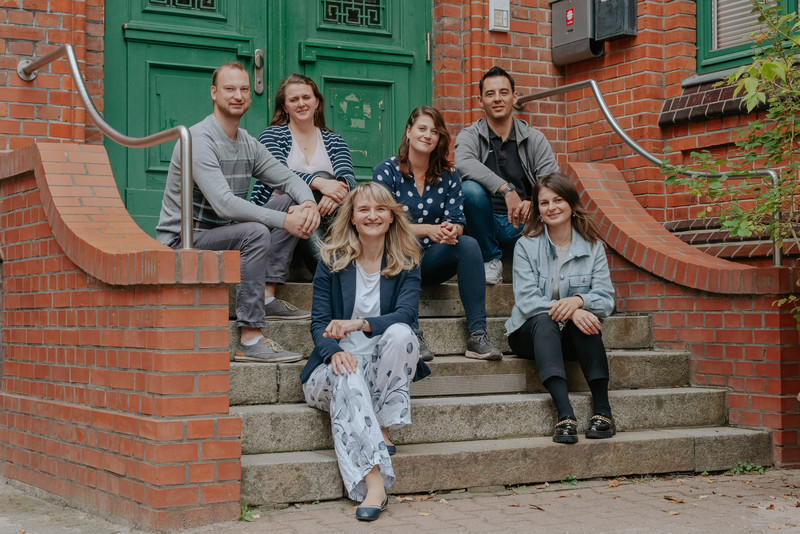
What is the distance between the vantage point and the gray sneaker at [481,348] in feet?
17.4

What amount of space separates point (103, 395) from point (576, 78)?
4679mm

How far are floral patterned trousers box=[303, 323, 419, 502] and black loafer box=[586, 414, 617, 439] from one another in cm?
108

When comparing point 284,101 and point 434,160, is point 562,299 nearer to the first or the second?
point 434,160

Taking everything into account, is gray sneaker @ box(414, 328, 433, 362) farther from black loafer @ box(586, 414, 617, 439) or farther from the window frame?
the window frame

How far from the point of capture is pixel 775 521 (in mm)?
4129

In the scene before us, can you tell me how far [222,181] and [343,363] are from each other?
120 centimetres

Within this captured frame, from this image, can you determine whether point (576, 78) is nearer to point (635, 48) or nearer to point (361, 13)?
point (635, 48)

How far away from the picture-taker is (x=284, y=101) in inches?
231

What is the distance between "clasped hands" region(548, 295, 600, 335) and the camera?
16.6 ft

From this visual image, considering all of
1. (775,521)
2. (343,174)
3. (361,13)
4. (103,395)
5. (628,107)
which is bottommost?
(775,521)

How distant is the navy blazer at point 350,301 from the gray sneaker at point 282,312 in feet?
2.29

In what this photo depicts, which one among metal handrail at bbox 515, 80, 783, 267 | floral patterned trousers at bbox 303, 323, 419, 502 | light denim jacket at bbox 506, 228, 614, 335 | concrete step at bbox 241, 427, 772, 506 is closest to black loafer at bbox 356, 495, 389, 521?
floral patterned trousers at bbox 303, 323, 419, 502

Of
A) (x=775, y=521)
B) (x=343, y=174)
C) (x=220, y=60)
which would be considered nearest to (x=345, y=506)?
(x=775, y=521)

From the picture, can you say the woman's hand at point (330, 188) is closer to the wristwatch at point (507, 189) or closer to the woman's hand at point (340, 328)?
the wristwatch at point (507, 189)
